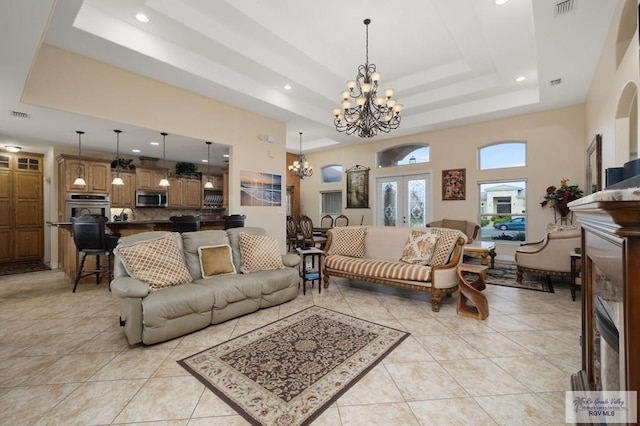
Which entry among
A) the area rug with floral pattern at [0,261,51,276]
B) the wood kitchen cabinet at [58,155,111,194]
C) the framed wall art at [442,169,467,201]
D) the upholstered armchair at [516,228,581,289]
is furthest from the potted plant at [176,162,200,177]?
the upholstered armchair at [516,228,581,289]

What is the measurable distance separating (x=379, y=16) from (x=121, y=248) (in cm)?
430

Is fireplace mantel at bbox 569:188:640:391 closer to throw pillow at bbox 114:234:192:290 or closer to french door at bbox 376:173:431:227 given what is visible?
throw pillow at bbox 114:234:192:290

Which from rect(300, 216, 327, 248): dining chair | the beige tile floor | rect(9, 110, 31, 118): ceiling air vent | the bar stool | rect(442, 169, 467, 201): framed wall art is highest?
rect(9, 110, 31, 118): ceiling air vent

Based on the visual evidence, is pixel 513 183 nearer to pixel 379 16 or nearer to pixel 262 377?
pixel 379 16

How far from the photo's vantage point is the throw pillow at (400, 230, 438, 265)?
3691 millimetres

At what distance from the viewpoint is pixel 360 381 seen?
194 centimetres

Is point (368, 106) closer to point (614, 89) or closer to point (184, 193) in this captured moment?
point (614, 89)

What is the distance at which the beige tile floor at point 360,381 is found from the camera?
1629mm

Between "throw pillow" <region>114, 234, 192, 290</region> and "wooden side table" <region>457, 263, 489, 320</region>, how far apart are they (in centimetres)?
306

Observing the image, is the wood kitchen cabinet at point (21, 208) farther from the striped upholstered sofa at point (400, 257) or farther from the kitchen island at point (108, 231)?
the striped upholstered sofa at point (400, 257)

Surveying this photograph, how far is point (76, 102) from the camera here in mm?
3785

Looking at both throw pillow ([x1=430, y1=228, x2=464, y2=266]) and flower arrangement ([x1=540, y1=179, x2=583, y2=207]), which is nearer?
throw pillow ([x1=430, y1=228, x2=464, y2=266])

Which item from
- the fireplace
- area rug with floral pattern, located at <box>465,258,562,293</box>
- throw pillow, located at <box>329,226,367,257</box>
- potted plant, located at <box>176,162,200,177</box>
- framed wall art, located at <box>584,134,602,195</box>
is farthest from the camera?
potted plant, located at <box>176,162,200,177</box>

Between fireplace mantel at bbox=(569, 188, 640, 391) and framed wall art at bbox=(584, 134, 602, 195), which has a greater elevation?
framed wall art at bbox=(584, 134, 602, 195)
